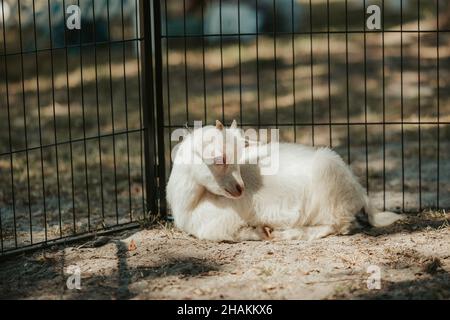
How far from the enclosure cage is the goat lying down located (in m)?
0.60

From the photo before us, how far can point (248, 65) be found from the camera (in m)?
13.4

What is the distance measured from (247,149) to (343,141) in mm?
3581

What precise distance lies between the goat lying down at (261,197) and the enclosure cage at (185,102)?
0.60 metres

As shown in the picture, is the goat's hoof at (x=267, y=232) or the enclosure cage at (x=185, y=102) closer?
the goat's hoof at (x=267, y=232)

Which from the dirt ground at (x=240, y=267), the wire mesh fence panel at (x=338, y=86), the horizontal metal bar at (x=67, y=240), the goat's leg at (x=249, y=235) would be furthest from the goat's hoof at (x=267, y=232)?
the wire mesh fence panel at (x=338, y=86)

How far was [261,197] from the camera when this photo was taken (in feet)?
23.6

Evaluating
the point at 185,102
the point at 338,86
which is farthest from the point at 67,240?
the point at 338,86

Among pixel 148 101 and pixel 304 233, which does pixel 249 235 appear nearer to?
pixel 304 233

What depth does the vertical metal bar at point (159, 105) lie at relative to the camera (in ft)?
25.2

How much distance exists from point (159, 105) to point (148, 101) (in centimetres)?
10

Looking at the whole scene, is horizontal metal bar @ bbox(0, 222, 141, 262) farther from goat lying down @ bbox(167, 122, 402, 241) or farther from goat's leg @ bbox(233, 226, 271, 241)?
goat's leg @ bbox(233, 226, 271, 241)

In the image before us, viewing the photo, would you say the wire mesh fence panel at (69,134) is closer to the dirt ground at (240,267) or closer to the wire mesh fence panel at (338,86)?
the dirt ground at (240,267)

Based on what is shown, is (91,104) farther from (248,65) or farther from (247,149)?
(247,149)

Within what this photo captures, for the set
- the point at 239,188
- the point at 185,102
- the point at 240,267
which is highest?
the point at 185,102
